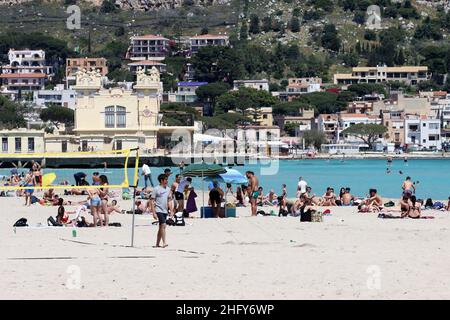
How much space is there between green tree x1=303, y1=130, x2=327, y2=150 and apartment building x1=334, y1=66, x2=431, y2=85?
2753 cm

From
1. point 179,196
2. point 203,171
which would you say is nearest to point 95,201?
point 179,196

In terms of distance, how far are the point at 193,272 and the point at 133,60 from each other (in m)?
151

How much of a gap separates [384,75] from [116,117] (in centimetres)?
7358

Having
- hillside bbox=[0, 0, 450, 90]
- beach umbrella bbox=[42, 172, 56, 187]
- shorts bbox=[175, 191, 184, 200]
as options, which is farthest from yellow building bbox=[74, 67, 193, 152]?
hillside bbox=[0, 0, 450, 90]

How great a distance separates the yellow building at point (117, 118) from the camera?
281 ft

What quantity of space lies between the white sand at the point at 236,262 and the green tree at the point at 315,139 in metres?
99.9

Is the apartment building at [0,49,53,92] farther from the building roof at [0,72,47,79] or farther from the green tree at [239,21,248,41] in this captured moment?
the green tree at [239,21,248,41]

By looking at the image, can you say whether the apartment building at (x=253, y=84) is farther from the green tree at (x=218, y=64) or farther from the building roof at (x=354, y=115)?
the building roof at (x=354, y=115)

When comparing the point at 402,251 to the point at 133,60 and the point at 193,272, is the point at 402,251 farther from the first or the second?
the point at 133,60

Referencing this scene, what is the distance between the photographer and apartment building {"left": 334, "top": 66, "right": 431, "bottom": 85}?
15275 centimetres

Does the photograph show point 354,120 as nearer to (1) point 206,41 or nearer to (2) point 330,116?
(2) point 330,116
